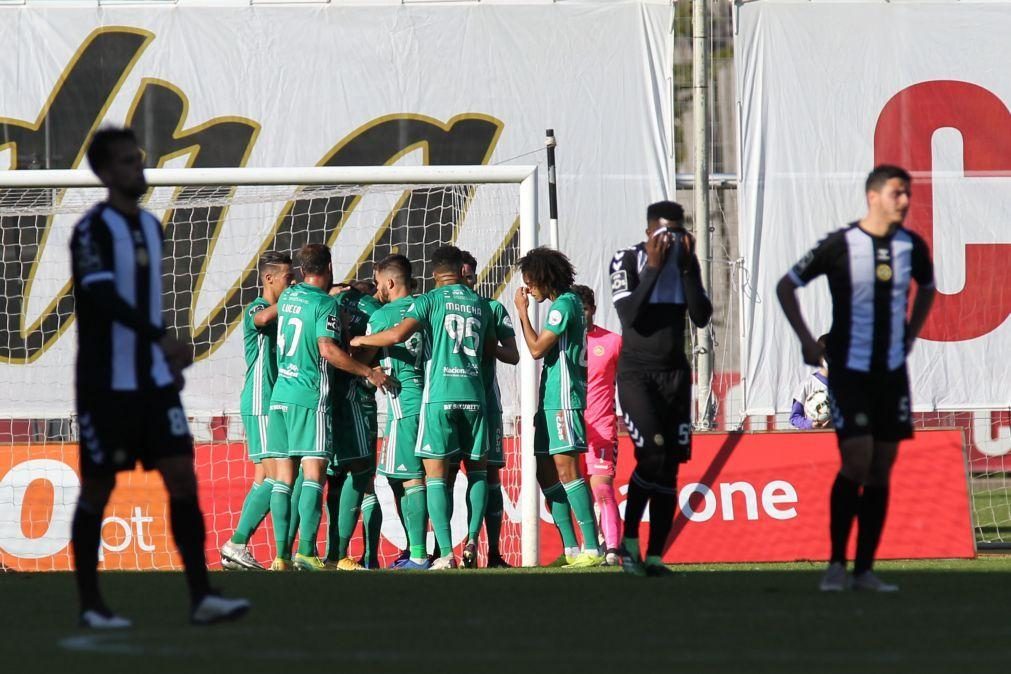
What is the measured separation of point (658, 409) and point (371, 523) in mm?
3557

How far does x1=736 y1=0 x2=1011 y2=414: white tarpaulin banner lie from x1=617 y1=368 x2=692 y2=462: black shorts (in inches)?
264

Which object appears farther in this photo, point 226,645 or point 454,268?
point 454,268

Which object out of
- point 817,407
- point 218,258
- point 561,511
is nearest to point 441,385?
point 561,511

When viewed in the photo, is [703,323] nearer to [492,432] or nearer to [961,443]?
[492,432]

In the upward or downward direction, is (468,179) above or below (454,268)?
above

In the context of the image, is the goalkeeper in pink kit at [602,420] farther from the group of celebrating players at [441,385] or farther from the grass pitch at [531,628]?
the grass pitch at [531,628]

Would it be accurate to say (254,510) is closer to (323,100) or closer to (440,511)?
(440,511)

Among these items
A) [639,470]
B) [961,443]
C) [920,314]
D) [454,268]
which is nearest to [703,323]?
[639,470]

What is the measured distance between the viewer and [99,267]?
514cm

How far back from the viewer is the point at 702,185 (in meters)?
13.9

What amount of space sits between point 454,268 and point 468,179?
4.50ft

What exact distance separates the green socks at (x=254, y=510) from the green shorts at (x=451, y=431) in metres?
1.12

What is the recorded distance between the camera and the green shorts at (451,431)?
9742 mm

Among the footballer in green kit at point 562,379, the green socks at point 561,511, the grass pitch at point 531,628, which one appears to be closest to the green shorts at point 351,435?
the footballer in green kit at point 562,379
